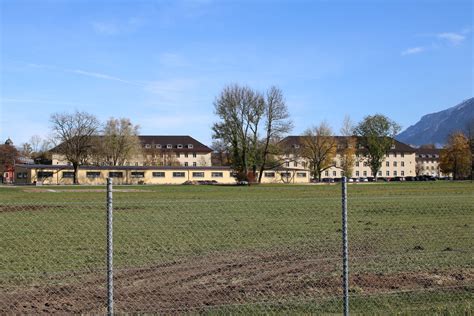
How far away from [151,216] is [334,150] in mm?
90922

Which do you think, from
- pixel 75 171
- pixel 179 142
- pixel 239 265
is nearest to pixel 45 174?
pixel 75 171

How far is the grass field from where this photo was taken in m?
8.46

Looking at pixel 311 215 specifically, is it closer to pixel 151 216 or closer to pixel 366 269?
pixel 151 216

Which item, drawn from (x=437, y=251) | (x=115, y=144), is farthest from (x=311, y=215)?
(x=115, y=144)

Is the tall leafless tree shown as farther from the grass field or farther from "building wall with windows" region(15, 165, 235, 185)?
the grass field

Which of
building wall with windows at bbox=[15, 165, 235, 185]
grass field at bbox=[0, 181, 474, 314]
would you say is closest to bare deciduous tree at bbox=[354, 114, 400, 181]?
building wall with windows at bbox=[15, 165, 235, 185]

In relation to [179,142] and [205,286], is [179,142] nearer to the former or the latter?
[179,142]

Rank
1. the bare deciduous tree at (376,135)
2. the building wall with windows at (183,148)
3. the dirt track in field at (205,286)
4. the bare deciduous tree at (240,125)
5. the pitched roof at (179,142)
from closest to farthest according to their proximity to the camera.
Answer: the dirt track in field at (205,286)
the bare deciduous tree at (240,125)
the bare deciduous tree at (376,135)
the building wall with windows at (183,148)
the pitched roof at (179,142)

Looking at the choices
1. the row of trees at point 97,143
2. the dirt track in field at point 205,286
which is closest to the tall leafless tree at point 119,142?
the row of trees at point 97,143

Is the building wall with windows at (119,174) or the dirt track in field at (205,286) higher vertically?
the building wall with windows at (119,174)

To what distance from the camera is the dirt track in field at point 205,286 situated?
845cm

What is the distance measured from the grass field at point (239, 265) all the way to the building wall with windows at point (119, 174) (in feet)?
266

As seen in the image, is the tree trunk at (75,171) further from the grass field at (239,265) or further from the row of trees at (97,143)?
the grass field at (239,265)

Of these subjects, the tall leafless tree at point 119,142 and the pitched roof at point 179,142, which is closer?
the tall leafless tree at point 119,142
